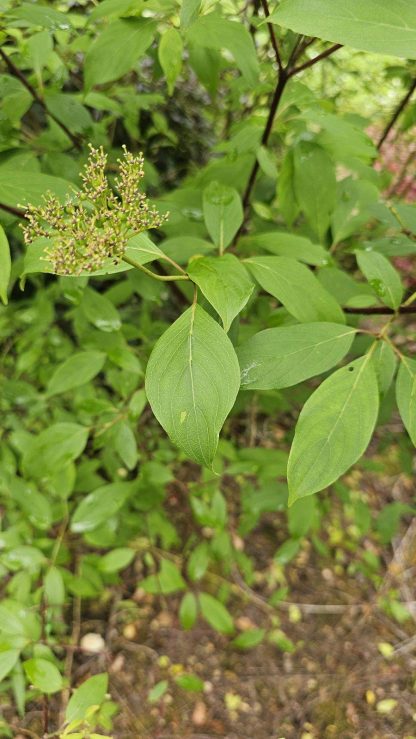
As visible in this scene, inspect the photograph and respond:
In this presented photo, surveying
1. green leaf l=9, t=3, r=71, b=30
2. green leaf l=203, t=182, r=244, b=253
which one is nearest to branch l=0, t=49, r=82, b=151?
green leaf l=9, t=3, r=71, b=30

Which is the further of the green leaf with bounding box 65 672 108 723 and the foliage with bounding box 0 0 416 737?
the green leaf with bounding box 65 672 108 723

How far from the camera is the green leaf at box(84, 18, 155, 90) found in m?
1.01

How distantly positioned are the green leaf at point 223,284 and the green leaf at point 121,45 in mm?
522

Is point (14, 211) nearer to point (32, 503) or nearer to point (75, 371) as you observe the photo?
point (75, 371)

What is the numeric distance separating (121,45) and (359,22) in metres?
0.59

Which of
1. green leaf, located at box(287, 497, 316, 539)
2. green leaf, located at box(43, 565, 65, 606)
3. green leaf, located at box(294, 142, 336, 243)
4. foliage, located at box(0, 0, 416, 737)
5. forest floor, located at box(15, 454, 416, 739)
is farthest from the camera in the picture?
forest floor, located at box(15, 454, 416, 739)

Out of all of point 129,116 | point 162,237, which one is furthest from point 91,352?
point 129,116

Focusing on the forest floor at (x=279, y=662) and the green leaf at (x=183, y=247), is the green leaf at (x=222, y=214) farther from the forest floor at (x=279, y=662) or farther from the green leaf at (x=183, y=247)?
the forest floor at (x=279, y=662)

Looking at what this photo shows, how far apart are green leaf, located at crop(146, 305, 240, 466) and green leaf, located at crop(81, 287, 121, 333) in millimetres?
621

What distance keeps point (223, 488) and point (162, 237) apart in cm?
126

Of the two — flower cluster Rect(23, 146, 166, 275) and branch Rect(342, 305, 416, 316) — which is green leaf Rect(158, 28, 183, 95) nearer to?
flower cluster Rect(23, 146, 166, 275)

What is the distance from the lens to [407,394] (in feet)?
2.82

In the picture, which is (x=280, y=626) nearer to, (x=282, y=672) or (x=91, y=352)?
(x=282, y=672)

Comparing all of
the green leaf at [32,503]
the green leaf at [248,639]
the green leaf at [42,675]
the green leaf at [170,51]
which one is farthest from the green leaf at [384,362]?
the green leaf at [248,639]
